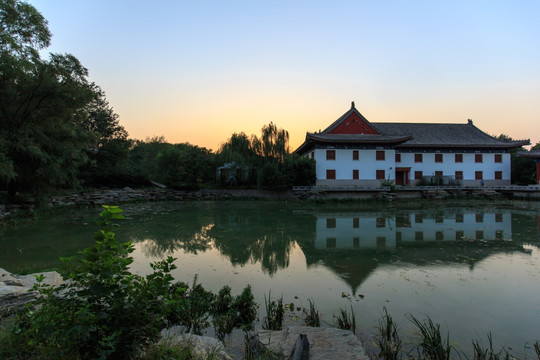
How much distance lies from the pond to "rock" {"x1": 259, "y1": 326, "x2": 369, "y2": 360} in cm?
81

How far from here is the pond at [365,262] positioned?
4262mm

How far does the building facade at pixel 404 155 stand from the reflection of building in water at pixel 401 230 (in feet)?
39.4

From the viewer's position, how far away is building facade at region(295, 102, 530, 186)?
26453 mm

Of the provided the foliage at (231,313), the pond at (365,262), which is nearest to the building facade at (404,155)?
the pond at (365,262)

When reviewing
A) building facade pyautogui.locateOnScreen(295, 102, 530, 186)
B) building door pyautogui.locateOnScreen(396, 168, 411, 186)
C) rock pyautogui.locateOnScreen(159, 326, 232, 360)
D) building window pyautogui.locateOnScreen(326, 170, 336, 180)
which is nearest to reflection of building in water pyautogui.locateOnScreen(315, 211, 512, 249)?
rock pyautogui.locateOnScreen(159, 326, 232, 360)

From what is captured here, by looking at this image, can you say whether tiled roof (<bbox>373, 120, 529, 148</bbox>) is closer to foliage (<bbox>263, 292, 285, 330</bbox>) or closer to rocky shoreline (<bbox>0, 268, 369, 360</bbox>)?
foliage (<bbox>263, 292, 285, 330</bbox>)

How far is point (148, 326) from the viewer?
2.29 meters

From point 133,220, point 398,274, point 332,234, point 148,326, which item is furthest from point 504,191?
point 148,326

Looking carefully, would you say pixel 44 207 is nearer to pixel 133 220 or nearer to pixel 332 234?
pixel 133 220

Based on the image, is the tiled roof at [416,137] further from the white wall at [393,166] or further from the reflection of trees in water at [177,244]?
the reflection of trees in water at [177,244]

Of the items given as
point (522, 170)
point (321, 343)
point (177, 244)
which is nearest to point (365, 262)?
point (321, 343)

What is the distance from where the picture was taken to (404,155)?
2861cm

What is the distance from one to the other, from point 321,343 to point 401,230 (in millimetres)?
9403

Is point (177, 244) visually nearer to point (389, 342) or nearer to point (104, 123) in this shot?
point (389, 342)
